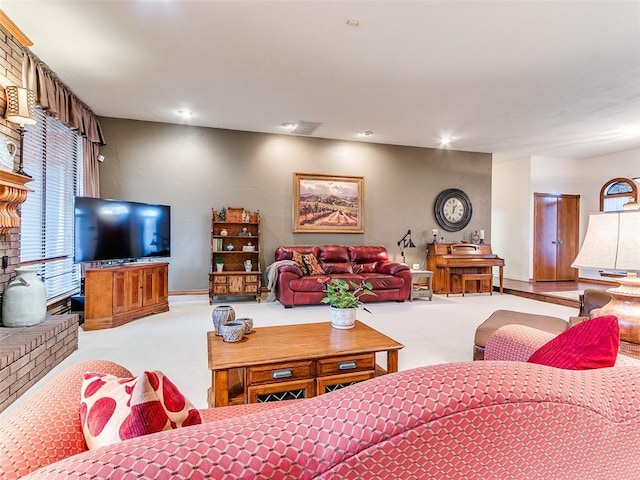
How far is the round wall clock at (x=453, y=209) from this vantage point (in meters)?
7.06

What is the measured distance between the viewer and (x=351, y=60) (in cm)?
351

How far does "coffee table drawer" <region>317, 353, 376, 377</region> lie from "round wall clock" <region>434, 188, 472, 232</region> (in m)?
5.56

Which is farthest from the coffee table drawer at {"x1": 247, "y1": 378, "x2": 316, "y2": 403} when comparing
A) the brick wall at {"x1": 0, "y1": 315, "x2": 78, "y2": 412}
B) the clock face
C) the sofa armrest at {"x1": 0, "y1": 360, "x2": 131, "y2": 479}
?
the clock face

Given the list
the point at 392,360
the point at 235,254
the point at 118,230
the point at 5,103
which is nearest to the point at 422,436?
the point at 392,360

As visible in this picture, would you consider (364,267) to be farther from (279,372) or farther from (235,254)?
(279,372)

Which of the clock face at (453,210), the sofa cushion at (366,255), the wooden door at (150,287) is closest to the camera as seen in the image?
the wooden door at (150,287)

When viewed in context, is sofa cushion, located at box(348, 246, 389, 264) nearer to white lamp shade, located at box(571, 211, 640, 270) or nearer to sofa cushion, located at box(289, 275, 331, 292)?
sofa cushion, located at box(289, 275, 331, 292)

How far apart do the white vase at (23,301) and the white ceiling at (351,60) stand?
2.15 metres

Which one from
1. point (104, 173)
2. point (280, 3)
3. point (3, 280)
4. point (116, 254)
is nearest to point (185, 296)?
point (116, 254)

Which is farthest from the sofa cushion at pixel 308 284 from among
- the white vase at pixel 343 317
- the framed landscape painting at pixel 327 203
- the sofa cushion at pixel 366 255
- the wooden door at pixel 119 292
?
the white vase at pixel 343 317

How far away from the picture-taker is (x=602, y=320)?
3.11 ft

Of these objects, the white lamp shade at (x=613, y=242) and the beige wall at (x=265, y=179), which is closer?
the white lamp shade at (x=613, y=242)

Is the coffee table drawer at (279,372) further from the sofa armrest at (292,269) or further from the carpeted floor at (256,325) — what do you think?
the sofa armrest at (292,269)

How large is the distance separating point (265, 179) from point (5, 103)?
3620mm
